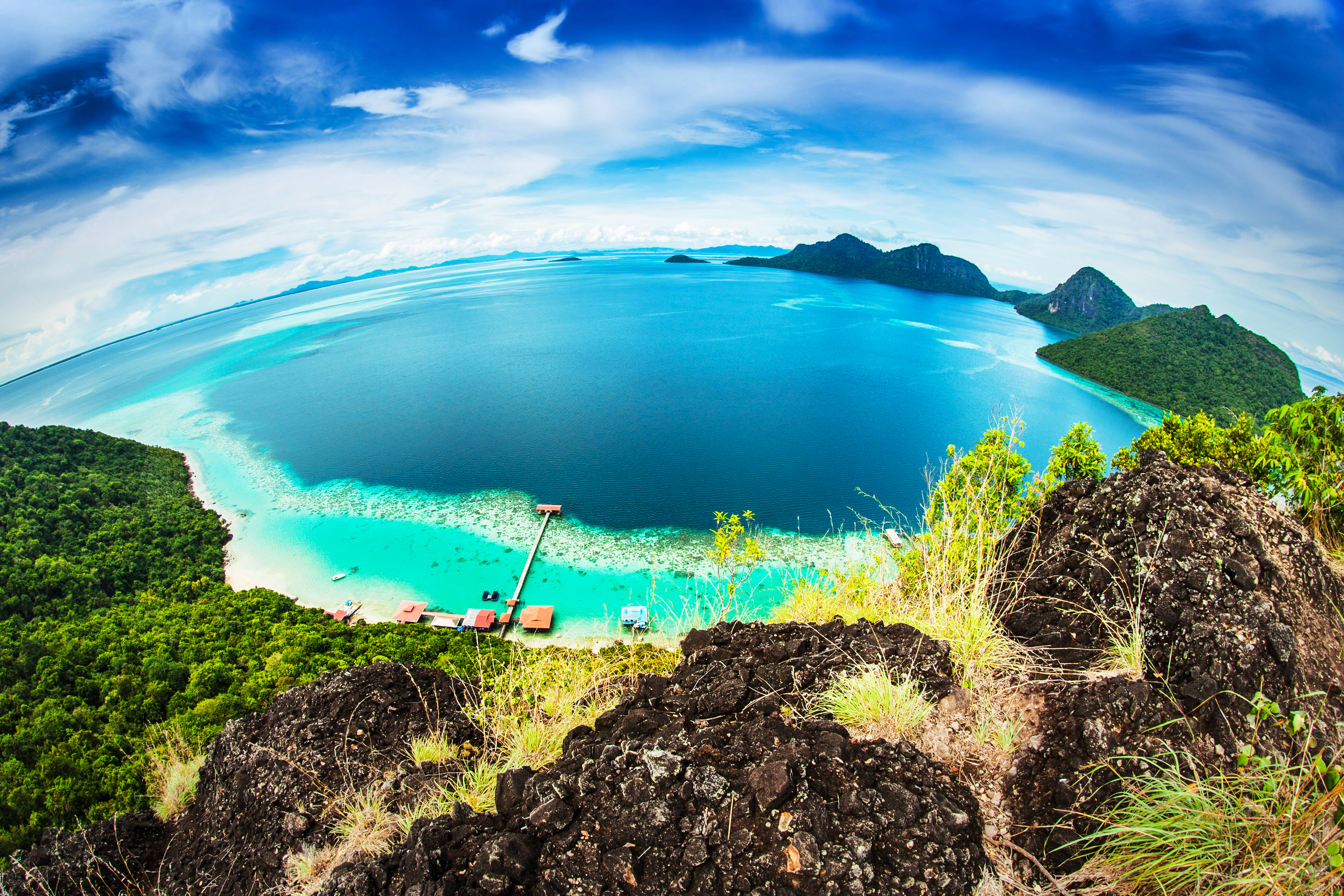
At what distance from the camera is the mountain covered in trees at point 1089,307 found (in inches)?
5032

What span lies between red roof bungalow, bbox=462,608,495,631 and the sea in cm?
199

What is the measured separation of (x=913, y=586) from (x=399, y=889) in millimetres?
5625

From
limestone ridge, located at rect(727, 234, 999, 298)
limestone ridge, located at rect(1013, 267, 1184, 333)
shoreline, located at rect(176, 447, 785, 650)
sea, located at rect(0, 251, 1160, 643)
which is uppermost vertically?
limestone ridge, located at rect(727, 234, 999, 298)

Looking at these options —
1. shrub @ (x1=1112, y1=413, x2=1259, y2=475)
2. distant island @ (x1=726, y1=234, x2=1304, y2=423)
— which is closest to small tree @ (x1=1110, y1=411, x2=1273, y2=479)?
shrub @ (x1=1112, y1=413, x2=1259, y2=475)

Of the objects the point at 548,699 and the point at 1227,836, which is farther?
the point at 548,699

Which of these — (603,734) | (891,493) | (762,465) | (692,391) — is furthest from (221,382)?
(603,734)

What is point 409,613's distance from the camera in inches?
1020

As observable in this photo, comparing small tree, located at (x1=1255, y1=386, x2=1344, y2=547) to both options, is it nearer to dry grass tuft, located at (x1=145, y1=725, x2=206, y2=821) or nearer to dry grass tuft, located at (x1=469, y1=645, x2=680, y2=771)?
dry grass tuft, located at (x1=469, y1=645, x2=680, y2=771)

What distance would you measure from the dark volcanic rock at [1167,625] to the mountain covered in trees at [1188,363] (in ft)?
240

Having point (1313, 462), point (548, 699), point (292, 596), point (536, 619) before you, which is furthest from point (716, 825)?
point (292, 596)

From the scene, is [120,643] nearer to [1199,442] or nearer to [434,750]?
[434,750]

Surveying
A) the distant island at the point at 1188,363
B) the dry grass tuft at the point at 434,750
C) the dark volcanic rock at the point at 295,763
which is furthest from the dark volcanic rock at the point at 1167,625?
the distant island at the point at 1188,363

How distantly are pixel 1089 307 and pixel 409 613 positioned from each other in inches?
6642

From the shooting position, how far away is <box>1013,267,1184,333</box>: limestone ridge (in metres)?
128
